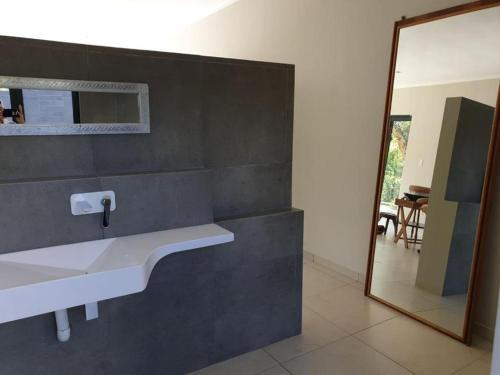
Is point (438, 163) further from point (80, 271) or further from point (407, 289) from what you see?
point (80, 271)

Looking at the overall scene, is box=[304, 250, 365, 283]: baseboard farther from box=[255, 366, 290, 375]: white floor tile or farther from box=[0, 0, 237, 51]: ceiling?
box=[0, 0, 237, 51]: ceiling

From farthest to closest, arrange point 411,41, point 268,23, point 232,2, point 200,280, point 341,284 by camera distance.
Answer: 1. point 232,2
2. point 268,23
3. point 341,284
4. point 411,41
5. point 200,280

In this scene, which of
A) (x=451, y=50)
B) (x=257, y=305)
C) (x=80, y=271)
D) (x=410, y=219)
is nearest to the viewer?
(x=80, y=271)

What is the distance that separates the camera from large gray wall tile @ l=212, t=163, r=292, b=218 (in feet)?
6.34

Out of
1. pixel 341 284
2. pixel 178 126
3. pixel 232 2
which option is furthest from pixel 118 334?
pixel 232 2

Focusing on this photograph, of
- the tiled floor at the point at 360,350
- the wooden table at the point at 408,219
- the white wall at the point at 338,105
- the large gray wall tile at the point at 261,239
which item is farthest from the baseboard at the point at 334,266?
the large gray wall tile at the point at 261,239

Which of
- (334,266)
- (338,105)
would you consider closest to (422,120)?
(338,105)

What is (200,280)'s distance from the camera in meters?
1.84

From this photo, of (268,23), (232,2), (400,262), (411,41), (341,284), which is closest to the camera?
(411,41)

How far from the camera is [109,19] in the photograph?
480 centimetres

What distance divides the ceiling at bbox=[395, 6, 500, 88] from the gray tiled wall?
97cm

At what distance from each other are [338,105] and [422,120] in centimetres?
81

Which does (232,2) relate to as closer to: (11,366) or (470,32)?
(470,32)

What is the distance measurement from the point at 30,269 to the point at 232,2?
3.97 m
